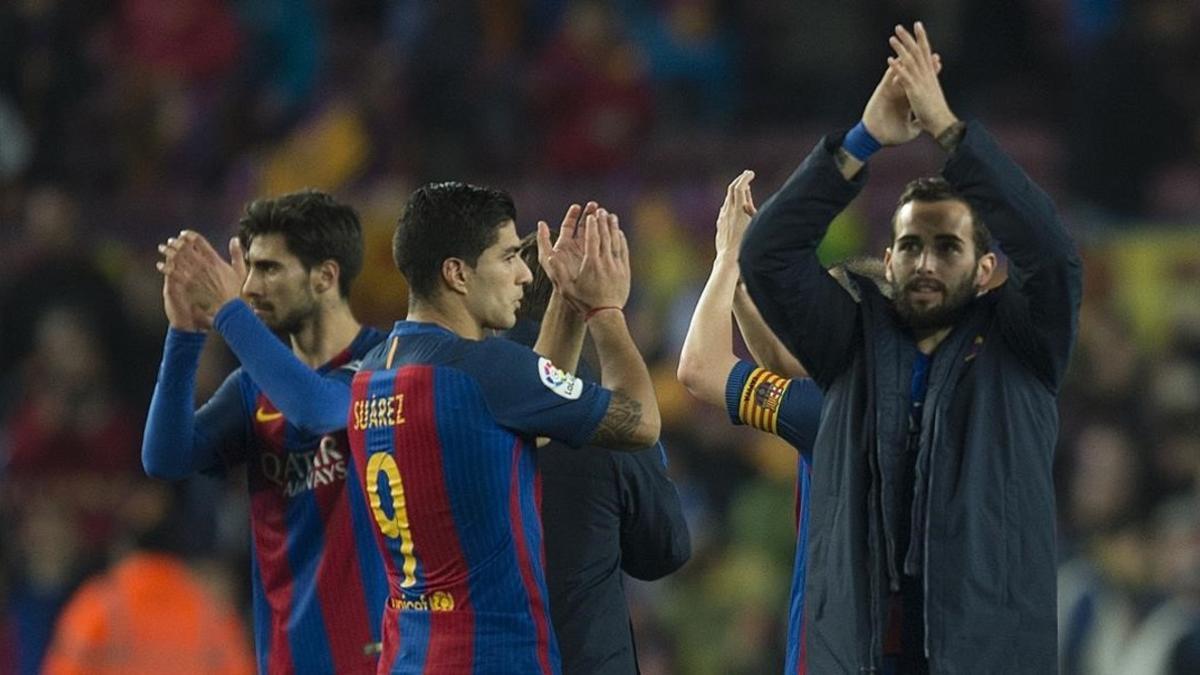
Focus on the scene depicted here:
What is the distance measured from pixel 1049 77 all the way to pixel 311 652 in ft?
26.8

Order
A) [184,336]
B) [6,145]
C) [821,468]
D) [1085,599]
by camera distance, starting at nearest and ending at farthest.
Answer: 1. [821,468]
2. [184,336]
3. [1085,599]
4. [6,145]

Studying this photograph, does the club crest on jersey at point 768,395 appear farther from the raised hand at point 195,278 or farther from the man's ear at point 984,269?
the raised hand at point 195,278

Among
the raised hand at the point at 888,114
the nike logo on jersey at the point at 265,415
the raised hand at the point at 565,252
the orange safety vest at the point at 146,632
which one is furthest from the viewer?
the orange safety vest at the point at 146,632

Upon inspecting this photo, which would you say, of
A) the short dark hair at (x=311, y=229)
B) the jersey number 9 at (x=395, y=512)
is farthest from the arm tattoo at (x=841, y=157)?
the short dark hair at (x=311, y=229)

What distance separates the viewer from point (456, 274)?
5.41 metres

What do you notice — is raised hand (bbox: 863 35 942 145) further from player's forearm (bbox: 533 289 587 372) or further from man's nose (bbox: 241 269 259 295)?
man's nose (bbox: 241 269 259 295)

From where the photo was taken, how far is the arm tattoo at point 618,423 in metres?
5.35

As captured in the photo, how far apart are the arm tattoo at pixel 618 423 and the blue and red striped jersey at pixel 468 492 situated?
0.02 m

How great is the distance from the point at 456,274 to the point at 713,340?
28.1 inches

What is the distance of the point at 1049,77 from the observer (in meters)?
13.2

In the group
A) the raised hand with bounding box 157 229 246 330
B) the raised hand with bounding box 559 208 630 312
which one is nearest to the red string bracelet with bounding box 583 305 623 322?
the raised hand with bounding box 559 208 630 312

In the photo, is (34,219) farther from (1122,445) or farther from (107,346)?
(1122,445)

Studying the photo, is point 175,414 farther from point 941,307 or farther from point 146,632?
point 146,632

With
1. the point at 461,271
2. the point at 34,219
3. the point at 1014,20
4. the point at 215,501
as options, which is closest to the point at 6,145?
the point at 34,219
